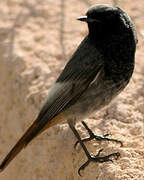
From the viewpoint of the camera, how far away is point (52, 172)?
4.95 metres

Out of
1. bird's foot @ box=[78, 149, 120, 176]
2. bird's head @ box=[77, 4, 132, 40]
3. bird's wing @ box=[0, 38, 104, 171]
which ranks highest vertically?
bird's head @ box=[77, 4, 132, 40]

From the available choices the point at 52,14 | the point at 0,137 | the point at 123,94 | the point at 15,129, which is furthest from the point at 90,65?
the point at 52,14

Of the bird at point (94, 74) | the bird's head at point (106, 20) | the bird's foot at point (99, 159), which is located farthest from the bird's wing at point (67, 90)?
the bird's foot at point (99, 159)

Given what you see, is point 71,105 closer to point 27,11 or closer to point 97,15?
point 97,15

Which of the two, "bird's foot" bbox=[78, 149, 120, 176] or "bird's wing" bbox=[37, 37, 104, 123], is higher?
"bird's wing" bbox=[37, 37, 104, 123]

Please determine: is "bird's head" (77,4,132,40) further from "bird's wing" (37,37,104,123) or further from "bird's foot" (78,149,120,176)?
"bird's foot" (78,149,120,176)

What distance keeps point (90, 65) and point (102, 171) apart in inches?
44.1

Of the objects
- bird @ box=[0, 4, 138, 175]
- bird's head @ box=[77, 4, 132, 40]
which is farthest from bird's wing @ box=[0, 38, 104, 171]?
bird's head @ box=[77, 4, 132, 40]

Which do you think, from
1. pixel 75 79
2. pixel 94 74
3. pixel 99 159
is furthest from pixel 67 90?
pixel 99 159

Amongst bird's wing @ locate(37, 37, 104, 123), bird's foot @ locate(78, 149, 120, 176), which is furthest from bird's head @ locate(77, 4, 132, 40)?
bird's foot @ locate(78, 149, 120, 176)

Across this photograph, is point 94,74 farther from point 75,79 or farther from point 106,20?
point 106,20

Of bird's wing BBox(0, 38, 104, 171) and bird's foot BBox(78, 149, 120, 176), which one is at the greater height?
bird's wing BBox(0, 38, 104, 171)

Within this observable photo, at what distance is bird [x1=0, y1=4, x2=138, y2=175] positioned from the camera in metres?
4.51

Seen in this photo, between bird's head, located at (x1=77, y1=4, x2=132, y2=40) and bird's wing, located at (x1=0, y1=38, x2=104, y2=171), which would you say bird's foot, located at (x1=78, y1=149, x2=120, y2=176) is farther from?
bird's head, located at (x1=77, y1=4, x2=132, y2=40)
